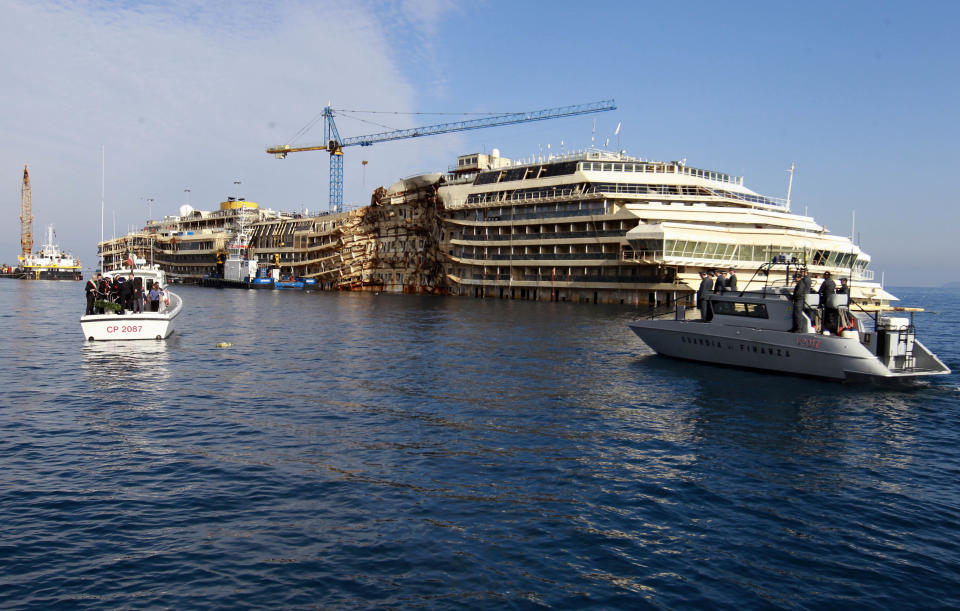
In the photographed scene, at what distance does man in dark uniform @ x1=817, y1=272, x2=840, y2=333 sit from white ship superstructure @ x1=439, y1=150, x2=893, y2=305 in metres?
39.6

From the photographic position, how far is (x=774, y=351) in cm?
2838

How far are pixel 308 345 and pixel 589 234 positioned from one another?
56453 millimetres

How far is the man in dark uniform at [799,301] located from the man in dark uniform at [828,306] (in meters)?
0.81

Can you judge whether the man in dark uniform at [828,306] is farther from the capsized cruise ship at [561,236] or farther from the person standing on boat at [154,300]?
the person standing on boat at [154,300]

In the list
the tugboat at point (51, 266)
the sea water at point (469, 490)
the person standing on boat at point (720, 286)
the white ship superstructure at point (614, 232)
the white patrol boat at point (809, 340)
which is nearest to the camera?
the sea water at point (469, 490)

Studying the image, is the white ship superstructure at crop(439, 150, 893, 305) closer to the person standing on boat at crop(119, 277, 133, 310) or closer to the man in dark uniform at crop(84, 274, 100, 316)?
the person standing on boat at crop(119, 277, 133, 310)

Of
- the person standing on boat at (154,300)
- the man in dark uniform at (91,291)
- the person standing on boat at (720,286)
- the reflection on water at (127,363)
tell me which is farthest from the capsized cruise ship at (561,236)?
the man in dark uniform at (91,291)

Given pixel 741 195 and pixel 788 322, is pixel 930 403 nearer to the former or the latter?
pixel 788 322

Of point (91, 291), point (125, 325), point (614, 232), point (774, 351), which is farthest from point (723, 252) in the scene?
point (91, 291)

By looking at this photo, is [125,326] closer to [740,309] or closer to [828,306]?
[740,309]

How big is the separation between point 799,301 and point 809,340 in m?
1.76

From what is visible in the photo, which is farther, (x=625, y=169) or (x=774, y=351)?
(x=625, y=169)

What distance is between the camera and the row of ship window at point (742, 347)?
28.2m

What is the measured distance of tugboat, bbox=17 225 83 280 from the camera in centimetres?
15875
